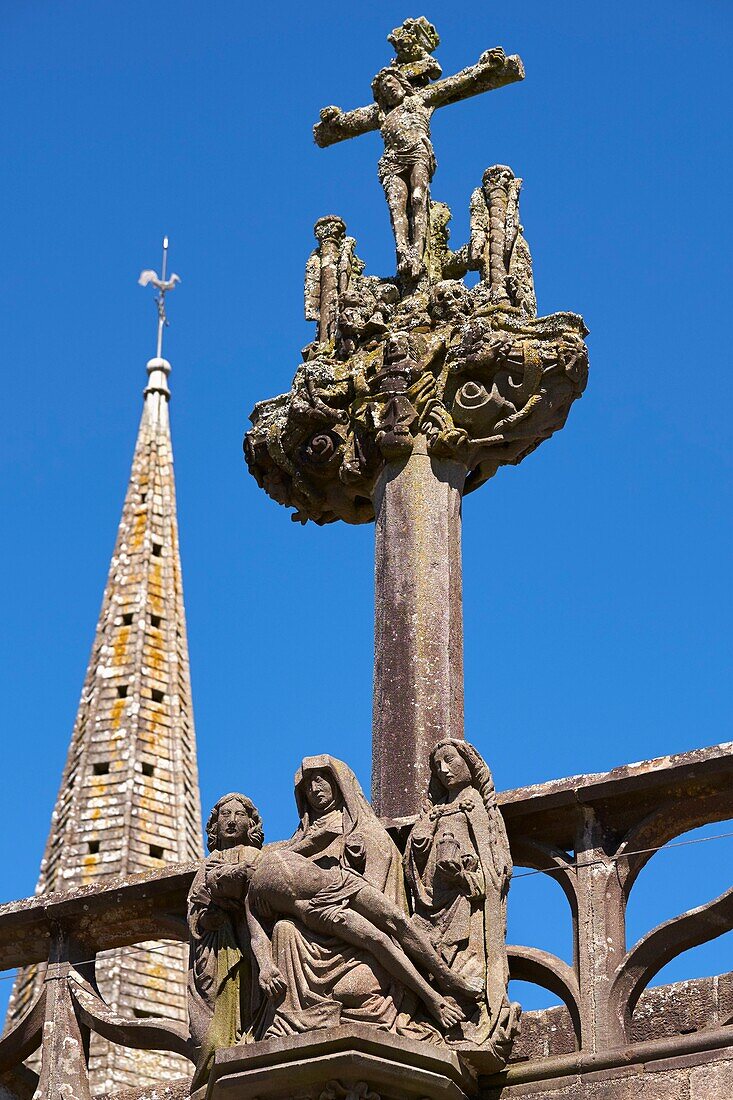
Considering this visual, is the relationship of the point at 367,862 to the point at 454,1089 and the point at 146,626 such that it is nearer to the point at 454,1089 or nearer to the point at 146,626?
the point at 454,1089

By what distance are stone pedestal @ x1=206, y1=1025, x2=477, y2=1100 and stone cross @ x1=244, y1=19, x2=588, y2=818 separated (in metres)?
1.78

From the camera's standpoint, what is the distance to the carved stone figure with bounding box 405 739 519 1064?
10.4 meters

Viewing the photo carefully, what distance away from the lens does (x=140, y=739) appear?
44594 mm

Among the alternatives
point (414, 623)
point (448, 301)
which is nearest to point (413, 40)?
point (448, 301)

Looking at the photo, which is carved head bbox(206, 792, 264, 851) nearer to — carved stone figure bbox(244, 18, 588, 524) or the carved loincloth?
the carved loincloth

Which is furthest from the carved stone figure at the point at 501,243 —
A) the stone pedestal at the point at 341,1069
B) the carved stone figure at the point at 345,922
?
the stone pedestal at the point at 341,1069

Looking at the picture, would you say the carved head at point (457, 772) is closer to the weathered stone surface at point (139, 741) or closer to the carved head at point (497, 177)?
the carved head at point (497, 177)

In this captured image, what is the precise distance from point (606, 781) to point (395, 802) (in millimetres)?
1290

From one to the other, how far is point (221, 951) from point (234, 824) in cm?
54

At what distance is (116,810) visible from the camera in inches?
1693

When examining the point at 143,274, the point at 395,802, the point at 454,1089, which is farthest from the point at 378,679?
the point at 143,274

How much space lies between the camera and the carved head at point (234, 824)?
36.5 ft

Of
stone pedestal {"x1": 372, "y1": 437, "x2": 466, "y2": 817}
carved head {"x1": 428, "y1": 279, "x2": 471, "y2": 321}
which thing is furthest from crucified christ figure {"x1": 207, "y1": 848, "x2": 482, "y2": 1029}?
carved head {"x1": 428, "y1": 279, "x2": 471, "y2": 321}

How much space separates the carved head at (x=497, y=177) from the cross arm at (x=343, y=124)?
98 cm
